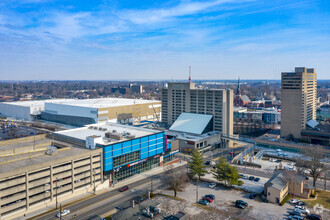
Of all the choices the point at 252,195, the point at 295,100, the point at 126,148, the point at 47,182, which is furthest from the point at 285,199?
the point at 295,100

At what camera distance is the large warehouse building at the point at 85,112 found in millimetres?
105750

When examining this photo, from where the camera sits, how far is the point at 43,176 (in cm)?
4034

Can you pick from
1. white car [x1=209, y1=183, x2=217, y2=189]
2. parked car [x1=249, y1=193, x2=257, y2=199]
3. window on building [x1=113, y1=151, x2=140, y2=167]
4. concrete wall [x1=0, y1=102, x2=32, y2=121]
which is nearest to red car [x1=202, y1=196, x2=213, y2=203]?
white car [x1=209, y1=183, x2=217, y2=189]

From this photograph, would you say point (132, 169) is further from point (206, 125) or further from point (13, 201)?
point (206, 125)

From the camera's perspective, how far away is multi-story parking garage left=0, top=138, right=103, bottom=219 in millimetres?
36906

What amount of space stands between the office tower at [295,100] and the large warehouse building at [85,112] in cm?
5834

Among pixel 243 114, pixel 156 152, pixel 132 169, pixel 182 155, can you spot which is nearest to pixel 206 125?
pixel 182 155

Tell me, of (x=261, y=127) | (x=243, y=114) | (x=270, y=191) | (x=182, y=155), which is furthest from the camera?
(x=243, y=114)

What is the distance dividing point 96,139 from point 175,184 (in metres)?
16.6

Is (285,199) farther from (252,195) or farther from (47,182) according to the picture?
(47,182)

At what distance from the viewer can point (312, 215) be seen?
37000 millimetres

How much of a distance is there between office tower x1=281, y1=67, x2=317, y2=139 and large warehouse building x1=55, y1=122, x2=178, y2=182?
145 ft

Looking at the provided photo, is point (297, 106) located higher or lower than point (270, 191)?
higher

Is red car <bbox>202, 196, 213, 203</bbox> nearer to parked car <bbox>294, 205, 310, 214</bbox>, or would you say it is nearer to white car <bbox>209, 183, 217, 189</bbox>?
white car <bbox>209, 183, 217, 189</bbox>
